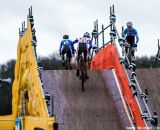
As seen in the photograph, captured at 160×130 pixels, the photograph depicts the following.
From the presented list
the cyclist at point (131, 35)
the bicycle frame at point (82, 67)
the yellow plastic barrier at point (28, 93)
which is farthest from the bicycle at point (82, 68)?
the cyclist at point (131, 35)

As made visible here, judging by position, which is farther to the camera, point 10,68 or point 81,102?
point 10,68

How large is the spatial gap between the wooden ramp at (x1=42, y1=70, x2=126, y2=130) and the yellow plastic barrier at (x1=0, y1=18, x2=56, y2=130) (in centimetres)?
66

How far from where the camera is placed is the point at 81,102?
1952 centimetres

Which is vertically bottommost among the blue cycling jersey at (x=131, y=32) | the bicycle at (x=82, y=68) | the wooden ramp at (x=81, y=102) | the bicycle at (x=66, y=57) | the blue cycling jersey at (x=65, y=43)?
the wooden ramp at (x=81, y=102)

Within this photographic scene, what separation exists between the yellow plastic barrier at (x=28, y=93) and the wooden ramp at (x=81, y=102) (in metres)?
0.66

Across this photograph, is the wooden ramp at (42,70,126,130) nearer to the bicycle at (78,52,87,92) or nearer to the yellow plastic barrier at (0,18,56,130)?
the bicycle at (78,52,87,92)

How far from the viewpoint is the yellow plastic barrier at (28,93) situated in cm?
1599

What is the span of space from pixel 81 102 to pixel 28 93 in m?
1.58

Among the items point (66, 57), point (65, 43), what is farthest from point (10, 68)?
point (65, 43)

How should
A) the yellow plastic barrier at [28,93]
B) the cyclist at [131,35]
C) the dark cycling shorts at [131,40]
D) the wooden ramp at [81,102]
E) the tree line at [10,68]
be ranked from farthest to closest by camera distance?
the tree line at [10,68] → the dark cycling shorts at [131,40] → the cyclist at [131,35] → the wooden ramp at [81,102] → the yellow plastic barrier at [28,93]

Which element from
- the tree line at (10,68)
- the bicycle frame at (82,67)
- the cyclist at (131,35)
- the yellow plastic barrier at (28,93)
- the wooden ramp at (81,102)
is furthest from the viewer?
the tree line at (10,68)

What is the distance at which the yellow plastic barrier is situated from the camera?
16.0 meters

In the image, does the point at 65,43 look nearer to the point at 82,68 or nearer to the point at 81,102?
the point at 82,68

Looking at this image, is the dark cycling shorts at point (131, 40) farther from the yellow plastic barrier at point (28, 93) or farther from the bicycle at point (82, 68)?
the bicycle at point (82, 68)
